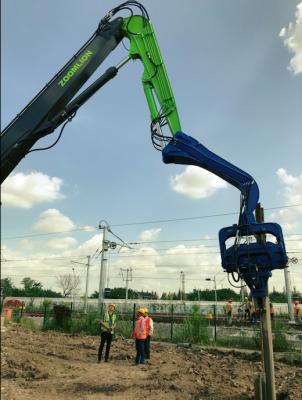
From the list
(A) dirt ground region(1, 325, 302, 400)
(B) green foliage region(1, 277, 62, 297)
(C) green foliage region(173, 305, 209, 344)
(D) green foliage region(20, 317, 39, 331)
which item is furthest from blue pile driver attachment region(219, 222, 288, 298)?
(B) green foliage region(1, 277, 62, 297)

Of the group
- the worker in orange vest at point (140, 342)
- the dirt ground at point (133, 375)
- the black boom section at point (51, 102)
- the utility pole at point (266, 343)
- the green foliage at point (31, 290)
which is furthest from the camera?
the green foliage at point (31, 290)

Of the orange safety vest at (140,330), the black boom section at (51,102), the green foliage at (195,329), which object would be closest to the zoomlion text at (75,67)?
the black boom section at (51,102)

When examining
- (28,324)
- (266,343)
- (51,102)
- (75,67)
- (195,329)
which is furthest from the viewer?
(28,324)

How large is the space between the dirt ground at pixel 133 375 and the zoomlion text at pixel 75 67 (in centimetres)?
562

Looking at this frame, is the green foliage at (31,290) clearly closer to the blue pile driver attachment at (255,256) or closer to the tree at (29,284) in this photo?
the tree at (29,284)

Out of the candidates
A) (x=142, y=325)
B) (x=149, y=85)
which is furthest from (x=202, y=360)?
(x=149, y=85)

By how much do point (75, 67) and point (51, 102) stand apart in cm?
93

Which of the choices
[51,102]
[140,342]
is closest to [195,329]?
[140,342]

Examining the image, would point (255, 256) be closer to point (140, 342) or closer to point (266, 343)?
point (266, 343)

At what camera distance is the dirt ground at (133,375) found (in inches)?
294

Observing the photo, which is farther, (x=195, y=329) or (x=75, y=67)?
(x=195, y=329)

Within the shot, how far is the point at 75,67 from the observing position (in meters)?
7.43

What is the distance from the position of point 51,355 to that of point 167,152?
7753mm

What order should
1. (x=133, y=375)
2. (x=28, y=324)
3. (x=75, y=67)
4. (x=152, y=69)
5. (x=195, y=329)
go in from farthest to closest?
(x=28, y=324) < (x=195, y=329) < (x=133, y=375) < (x=152, y=69) < (x=75, y=67)
